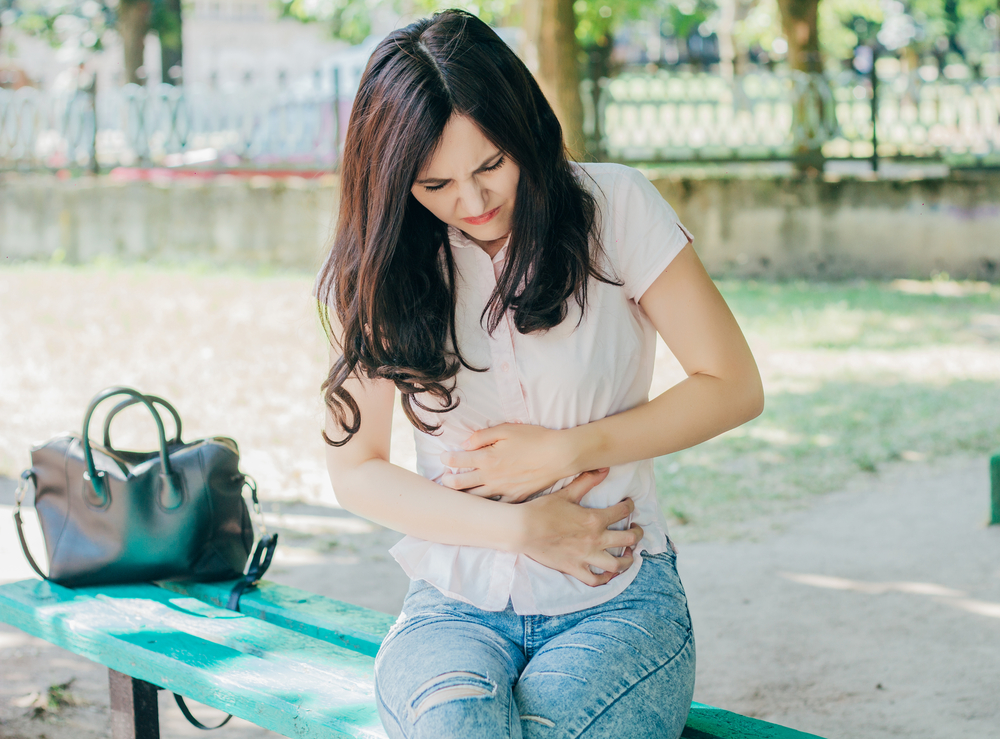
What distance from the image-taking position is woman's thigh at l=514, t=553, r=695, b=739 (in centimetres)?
164

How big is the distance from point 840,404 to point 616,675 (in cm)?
459

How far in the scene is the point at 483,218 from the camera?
6.38ft

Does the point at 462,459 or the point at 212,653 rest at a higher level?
the point at 462,459

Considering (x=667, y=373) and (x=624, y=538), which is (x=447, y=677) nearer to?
(x=624, y=538)

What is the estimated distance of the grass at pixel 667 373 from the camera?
5016mm

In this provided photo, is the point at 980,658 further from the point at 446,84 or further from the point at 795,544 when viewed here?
the point at 446,84

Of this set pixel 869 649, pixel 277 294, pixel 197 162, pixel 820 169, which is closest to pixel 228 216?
pixel 197 162

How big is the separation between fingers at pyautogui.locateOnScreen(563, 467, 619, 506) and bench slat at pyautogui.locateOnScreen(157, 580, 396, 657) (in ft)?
1.92

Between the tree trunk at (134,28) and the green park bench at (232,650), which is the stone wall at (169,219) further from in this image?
the green park bench at (232,650)

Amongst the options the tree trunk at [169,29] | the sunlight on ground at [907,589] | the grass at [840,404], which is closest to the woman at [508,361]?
the sunlight on ground at [907,589]

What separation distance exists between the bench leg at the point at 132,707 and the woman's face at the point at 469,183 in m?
1.22

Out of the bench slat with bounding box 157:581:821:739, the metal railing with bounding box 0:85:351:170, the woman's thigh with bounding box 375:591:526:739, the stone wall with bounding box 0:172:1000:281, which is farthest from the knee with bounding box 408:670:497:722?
the metal railing with bounding box 0:85:351:170

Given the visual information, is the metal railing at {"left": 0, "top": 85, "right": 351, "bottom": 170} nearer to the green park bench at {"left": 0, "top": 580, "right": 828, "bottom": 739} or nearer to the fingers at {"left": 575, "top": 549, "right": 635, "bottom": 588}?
the green park bench at {"left": 0, "top": 580, "right": 828, "bottom": 739}

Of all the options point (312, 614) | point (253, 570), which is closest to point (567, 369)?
point (312, 614)
